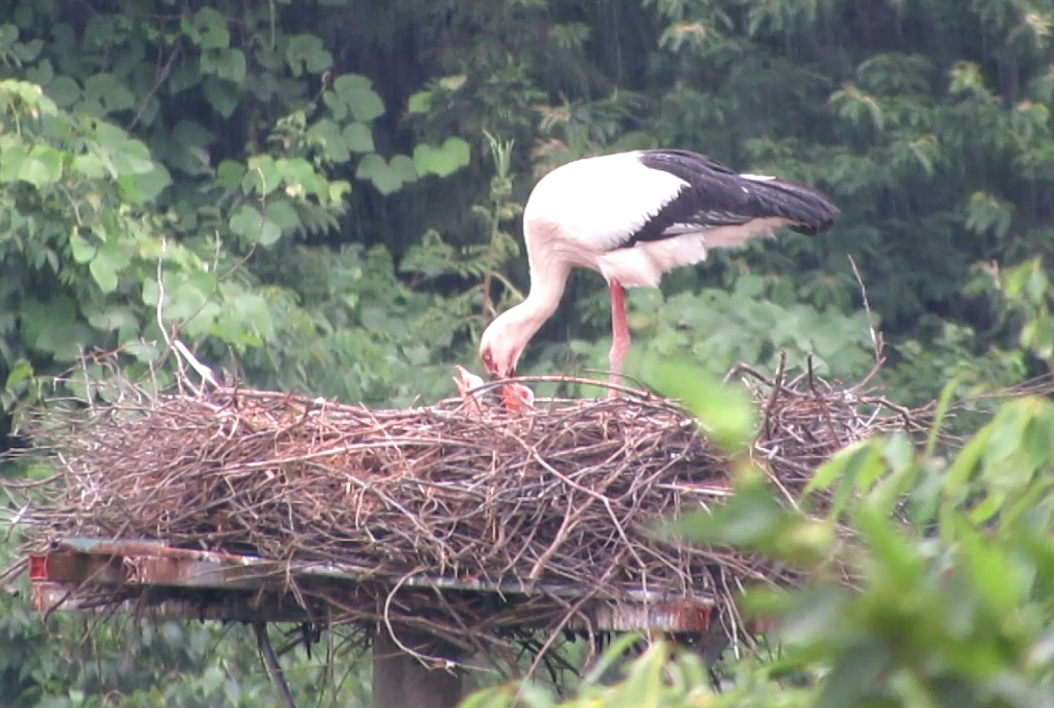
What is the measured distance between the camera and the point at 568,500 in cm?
359

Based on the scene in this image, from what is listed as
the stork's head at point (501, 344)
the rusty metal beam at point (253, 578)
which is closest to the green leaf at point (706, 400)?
the rusty metal beam at point (253, 578)

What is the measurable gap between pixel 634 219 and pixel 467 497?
2.34 metres

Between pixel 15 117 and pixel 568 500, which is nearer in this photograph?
pixel 568 500

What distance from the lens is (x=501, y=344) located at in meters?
5.93

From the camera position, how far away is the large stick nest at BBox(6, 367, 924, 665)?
3.49 metres

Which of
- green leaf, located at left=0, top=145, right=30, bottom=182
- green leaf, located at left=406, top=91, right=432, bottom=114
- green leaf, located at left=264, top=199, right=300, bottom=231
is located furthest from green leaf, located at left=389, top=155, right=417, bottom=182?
green leaf, located at left=0, top=145, right=30, bottom=182

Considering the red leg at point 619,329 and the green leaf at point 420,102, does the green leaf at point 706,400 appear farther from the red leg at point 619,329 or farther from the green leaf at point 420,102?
the green leaf at point 420,102

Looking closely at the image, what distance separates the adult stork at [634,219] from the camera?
578 centimetres

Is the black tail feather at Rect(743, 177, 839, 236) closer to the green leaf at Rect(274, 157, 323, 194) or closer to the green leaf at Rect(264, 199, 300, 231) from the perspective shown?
the green leaf at Rect(274, 157, 323, 194)

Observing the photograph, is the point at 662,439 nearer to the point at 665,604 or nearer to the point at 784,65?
the point at 665,604

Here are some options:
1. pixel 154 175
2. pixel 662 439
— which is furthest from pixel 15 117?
pixel 662 439

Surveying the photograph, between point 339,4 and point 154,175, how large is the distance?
1900mm

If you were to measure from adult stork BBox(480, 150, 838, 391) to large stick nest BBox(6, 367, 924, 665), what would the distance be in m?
1.74

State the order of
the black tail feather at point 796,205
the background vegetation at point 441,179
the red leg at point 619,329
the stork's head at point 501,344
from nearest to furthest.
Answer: the black tail feather at point 796,205 < the stork's head at point 501,344 < the red leg at point 619,329 < the background vegetation at point 441,179
